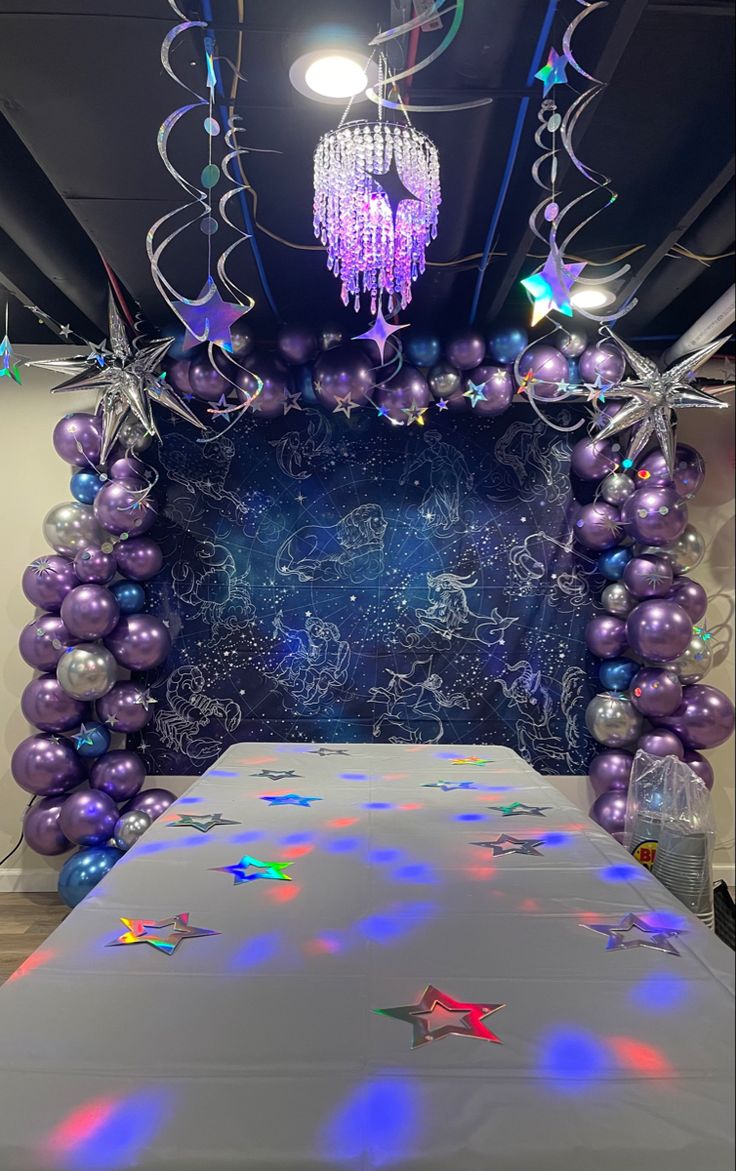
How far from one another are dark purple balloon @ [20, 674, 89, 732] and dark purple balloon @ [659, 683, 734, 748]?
2200 mm

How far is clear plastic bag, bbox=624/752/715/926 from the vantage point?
4.25ft

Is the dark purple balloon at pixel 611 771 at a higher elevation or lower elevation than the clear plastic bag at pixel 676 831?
lower

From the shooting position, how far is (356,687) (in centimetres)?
324

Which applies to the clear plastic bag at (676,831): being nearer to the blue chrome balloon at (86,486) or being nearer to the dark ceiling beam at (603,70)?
the dark ceiling beam at (603,70)

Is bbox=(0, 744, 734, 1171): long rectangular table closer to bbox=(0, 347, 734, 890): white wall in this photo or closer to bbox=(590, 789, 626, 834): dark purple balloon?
bbox=(590, 789, 626, 834): dark purple balloon

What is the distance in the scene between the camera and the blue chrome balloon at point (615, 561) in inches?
121

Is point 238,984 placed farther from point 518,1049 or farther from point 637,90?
point 637,90

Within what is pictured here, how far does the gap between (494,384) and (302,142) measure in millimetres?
1251

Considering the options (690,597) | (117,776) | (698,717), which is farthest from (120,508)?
(698,717)

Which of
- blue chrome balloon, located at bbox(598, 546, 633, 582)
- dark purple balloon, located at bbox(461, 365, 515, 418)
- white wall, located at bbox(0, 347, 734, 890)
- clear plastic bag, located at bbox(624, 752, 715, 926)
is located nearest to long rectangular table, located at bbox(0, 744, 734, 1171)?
clear plastic bag, located at bbox(624, 752, 715, 926)

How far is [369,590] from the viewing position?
129 inches

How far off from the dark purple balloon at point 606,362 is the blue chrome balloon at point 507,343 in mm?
251

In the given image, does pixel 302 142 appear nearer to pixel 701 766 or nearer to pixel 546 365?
pixel 546 365

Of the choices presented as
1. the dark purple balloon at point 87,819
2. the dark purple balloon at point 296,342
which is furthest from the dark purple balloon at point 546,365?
the dark purple balloon at point 87,819
